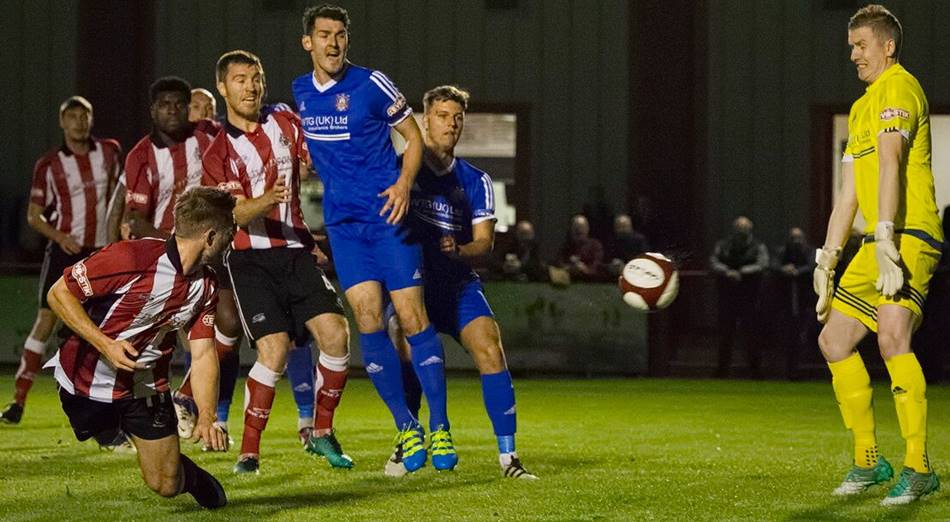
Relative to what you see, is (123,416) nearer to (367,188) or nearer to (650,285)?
(367,188)

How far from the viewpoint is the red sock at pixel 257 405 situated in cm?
720

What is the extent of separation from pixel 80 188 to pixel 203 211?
4569mm

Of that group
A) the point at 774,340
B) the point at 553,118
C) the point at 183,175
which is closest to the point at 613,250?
the point at 774,340

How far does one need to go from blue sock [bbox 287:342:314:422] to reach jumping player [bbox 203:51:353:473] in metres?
0.77

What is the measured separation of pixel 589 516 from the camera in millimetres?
5984

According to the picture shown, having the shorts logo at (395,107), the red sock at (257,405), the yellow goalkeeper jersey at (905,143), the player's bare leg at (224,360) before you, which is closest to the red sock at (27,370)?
the player's bare leg at (224,360)

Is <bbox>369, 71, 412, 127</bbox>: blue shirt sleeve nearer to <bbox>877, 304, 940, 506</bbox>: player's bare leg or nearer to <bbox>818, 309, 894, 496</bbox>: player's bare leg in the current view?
<bbox>818, 309, 894, 496</bbox>: player's bare leg

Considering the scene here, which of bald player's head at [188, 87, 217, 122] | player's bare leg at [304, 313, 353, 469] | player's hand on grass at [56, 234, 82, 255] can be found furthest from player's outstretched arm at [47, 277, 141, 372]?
player's hand on grass at [56, 234, 82, 255]

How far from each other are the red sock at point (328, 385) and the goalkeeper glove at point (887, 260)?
96.6 inches

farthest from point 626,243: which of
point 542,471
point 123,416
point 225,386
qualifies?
point 123,416

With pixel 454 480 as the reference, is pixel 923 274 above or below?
above

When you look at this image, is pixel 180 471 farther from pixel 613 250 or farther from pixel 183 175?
pixel 613 250

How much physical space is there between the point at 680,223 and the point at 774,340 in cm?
465

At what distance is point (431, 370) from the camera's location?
23.7 feet
